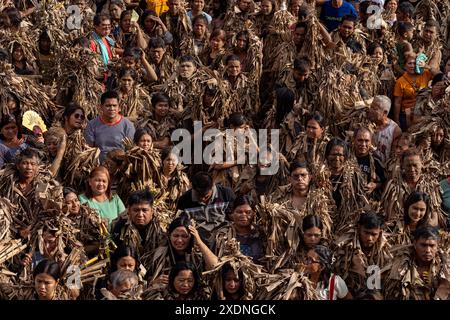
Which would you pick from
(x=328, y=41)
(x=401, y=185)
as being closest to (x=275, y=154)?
(x=401, y=185)

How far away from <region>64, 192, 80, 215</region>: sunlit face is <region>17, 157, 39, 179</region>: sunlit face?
0.56 m

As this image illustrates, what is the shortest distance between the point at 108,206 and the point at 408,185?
2.81 m

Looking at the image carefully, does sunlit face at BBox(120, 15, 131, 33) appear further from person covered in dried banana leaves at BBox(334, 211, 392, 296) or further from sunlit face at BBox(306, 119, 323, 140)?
person covered in dried banana leaves at BBox(334, 211, 392, 296)

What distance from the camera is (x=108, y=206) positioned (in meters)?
15.5

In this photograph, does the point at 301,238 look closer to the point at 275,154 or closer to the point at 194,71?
the point at 275,154

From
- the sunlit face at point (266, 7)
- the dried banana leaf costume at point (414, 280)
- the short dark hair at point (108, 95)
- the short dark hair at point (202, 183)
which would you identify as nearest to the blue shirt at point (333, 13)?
the sunlit face at point (266, 7)

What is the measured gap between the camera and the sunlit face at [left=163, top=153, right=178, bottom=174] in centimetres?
1617

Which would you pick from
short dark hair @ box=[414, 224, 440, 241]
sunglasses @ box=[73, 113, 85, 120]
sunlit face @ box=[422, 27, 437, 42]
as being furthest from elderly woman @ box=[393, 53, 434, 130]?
short dark hair @ box=[414, 224, 440, 241]

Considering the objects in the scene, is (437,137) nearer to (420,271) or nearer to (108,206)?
(420,271)

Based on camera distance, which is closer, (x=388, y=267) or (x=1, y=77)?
(x=388, y=267)

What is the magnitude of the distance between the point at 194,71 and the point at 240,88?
21.6 inches
